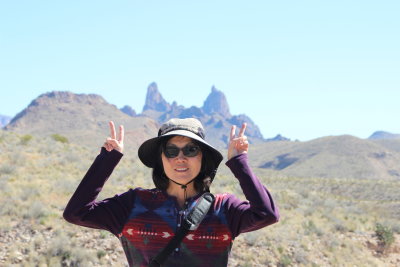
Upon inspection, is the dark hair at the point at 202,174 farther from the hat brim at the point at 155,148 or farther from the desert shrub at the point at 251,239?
the desert shrub at the point at 251,239

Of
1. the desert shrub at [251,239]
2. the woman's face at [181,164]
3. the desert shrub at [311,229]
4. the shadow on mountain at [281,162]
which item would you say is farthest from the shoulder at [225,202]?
the shadow on mountain at [281,162]

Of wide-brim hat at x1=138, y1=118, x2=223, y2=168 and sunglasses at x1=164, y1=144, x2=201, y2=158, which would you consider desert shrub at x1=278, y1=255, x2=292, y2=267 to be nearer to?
wide-brim hat at x1=138, y1=118, x2=223, y2=168

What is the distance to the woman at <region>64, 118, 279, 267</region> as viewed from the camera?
2.42m

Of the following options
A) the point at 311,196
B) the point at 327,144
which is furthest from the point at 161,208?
the point at 327,144

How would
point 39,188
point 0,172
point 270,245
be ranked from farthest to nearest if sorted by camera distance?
point 0,172 → point 39,188 → point 270,245

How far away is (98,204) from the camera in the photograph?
8.43ft

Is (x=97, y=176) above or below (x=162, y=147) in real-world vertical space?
below

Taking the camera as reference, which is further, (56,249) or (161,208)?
(56,249)

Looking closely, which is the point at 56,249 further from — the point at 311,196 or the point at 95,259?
the point at 311,196

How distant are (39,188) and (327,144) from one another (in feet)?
315

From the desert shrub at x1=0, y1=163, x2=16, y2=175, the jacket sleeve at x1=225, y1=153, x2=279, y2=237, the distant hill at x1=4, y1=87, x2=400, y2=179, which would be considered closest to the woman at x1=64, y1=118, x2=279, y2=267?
the jacket sleeve at x1=225, y1=153, x2=279, y2=237

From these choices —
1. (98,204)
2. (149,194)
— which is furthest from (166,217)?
(98,204)

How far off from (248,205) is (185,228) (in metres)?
0.46

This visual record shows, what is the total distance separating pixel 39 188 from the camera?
13.2 meters
